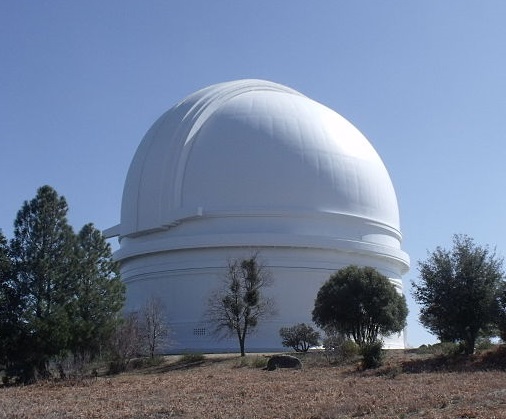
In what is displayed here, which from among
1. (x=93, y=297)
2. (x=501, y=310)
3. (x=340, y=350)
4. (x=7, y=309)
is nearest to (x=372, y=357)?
(x=340, y=350)

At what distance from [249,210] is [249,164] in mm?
2989

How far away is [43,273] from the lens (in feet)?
99.0

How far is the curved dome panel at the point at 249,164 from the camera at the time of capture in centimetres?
Answer: 4734

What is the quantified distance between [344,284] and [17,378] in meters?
16.0

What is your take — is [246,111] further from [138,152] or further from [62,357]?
[62,357]

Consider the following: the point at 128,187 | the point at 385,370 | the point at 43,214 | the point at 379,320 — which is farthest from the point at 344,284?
the point at 128,187

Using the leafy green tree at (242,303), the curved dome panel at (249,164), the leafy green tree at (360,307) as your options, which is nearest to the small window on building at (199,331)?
the leafy green tree at (242,303)

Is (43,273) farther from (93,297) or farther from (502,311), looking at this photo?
(502,311)

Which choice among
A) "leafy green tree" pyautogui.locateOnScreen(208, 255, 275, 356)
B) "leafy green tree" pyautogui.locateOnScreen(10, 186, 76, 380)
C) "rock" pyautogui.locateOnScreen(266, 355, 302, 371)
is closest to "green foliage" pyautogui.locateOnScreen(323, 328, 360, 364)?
"rock" pyautogui.locateOnScreen(266, 355, 302, 371)

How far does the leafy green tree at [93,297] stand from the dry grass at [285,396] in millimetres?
5463

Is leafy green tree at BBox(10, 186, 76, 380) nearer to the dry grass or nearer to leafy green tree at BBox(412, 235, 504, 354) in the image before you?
the dry grass

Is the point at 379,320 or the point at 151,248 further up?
the point at 151,248

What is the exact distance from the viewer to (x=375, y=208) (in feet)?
168

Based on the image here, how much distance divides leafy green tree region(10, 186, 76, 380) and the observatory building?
50.5 ft
